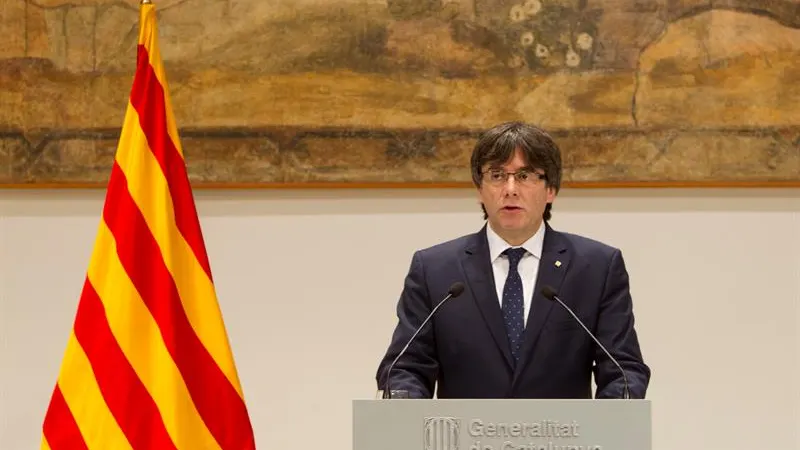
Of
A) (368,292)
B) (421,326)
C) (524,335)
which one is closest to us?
(421,326)

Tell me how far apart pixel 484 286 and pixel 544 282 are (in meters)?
0.19

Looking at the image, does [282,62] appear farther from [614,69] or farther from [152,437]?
[152,437]

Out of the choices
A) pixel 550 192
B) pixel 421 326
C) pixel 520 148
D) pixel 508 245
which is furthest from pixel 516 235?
pixel 421 326

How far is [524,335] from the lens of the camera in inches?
128

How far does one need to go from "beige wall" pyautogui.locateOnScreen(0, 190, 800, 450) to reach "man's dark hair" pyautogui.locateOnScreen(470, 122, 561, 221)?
1.49 m

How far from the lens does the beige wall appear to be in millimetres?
4777

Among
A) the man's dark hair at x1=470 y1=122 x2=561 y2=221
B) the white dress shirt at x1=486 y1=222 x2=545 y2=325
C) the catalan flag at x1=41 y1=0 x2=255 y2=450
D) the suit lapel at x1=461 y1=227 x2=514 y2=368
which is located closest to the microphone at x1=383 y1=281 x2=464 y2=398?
the suit lapel at x1=461 y1=227 x2=514 y2=368

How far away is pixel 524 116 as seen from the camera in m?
4.73

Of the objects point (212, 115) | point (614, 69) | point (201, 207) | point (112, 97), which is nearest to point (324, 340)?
point (201, 207)

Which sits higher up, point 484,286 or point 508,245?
point 508,245

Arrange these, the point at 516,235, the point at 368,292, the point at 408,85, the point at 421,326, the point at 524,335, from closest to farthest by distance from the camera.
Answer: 1. the point at 421,326
2. the point at 524,335
3. the point at 516,235
4. the point at 408,85
5. the point at 368,292

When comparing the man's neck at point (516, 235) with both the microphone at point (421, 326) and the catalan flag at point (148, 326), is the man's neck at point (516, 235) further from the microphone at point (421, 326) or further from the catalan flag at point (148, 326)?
the catalan flag at point (148, 326)

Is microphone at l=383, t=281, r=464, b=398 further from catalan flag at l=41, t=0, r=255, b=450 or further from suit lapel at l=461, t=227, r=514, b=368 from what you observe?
catalan flag at l=41, t=0, r=255, b=450

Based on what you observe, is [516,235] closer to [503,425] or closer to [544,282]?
[544,282]
